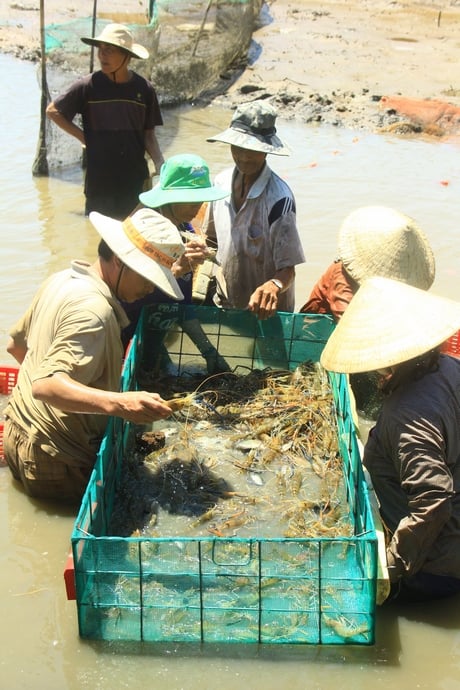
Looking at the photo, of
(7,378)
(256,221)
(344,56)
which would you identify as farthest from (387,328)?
(344,56)

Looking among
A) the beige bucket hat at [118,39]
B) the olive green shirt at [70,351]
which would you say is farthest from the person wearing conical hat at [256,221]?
the beige bucket hat at [118,39]

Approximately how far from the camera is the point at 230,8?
12.9 metres

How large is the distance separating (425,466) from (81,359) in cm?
134

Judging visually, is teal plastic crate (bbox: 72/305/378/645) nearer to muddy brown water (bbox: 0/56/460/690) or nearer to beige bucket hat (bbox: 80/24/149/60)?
muddy brown water (bbox: 0/56/460/690)

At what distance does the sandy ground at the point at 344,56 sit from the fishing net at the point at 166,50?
56 cm

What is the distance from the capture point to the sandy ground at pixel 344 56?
492 inches

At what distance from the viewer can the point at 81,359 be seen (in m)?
3.16

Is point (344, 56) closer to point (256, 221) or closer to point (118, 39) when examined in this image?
point (118, 39)

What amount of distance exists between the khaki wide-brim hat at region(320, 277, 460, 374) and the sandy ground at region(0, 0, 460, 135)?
9261 millimetres

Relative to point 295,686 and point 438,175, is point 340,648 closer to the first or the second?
point 295,686

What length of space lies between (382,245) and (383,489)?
4.06 feet

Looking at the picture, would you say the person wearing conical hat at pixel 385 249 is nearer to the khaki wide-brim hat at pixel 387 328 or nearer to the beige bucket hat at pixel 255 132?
the beige bucket hat at pixel 255 132

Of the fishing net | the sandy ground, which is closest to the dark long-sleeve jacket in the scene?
the fishing net

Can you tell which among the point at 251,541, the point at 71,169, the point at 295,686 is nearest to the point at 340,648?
the point at 295,686
